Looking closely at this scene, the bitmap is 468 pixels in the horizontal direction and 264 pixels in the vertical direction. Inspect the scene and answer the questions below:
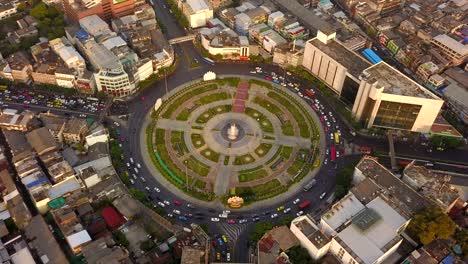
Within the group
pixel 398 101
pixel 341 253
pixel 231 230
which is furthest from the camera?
pixel 398 101

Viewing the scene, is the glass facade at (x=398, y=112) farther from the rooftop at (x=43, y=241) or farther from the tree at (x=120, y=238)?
the rooftop at (x=43, y=241)

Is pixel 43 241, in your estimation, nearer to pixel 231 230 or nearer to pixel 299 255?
pixel 231 230

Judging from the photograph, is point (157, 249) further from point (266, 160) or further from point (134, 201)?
point (266, 160)

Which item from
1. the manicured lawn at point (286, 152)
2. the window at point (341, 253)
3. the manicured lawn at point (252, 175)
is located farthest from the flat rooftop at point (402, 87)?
the window at point (341, 253)

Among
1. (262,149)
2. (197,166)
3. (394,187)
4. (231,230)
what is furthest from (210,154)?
(394,187)

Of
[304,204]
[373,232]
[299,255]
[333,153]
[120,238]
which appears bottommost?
[120,238]

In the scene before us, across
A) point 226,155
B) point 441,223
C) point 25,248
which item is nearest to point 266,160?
point 226,155
